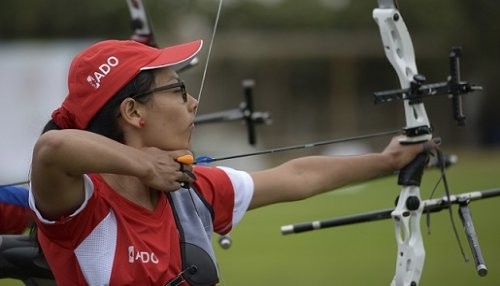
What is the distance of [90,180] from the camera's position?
10.3ft

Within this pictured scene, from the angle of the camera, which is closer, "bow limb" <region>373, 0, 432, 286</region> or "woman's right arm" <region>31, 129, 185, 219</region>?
"woman's right arm" <region>31, 129, 185, 219</region>

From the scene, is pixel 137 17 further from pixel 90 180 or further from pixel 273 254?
pixel 273 254

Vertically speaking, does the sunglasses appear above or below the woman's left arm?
above

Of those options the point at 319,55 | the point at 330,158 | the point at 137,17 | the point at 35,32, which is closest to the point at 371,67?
the point at 319,55

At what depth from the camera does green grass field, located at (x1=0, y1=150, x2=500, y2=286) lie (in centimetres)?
726

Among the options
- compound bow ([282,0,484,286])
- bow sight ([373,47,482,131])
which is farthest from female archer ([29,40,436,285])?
bow sight ([373,47,482,131])

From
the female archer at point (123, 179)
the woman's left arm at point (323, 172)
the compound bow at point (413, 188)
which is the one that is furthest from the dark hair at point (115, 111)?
the compound bow at point (413, 188)

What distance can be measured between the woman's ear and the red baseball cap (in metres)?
0.05

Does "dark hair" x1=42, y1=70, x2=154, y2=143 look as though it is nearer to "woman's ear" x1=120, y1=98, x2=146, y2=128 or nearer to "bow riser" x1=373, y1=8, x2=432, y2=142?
"woman's ear" x1=120, y1=98, x2=146, y2=128

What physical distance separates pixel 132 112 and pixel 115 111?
53mm

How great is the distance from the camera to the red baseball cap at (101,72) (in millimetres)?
3184

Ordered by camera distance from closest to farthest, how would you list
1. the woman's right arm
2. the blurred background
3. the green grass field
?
1. the woman's right arm
2. the green grass field
3. the blurred background

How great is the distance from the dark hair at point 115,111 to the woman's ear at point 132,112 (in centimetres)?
1

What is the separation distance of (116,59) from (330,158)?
96 cm
